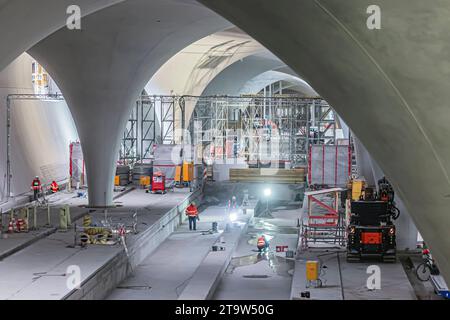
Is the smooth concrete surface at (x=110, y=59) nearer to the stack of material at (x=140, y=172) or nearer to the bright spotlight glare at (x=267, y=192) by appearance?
the stack of material at (x=140, y=172)

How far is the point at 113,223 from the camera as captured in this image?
949 inches

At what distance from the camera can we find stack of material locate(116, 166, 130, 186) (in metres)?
36.7

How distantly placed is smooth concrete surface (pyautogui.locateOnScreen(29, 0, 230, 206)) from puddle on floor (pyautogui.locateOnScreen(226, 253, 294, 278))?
715 centimetres

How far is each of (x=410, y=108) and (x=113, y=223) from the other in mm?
A: 19517

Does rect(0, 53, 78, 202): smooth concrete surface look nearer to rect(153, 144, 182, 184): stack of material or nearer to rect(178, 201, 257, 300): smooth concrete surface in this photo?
rect(153, 144, 182, 184): stack of material

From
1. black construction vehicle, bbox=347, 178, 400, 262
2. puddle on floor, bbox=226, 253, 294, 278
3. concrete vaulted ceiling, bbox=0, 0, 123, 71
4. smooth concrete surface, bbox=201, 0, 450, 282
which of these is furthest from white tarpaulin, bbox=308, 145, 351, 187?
smooth concrete surface, bbox=201, 0, 450, 282

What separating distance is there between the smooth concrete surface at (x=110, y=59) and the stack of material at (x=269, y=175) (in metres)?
10.8

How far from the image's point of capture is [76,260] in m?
18.5

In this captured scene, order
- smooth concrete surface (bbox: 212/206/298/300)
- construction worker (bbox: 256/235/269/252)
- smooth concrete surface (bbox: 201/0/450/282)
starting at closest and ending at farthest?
1. smooth concrete surface (bbox: 201/0/450/282)
2. smooth concrete surface (bbox: 212/206/298/300)
3. construction worker (bbox: 256/235/269/252)

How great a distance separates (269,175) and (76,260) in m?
20.3

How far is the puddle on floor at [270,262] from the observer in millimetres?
21141
